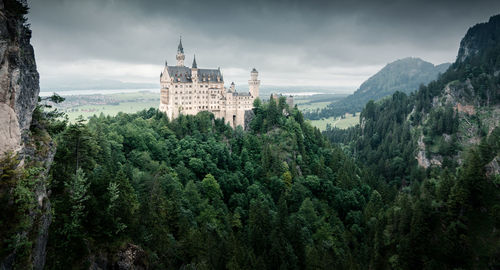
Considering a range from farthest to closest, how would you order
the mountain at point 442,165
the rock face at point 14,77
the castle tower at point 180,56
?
the castle tower at point 180,56, the mountain at point 442,165, the rock face at point 14,77

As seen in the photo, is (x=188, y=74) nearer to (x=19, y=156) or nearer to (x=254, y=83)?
(x=254, y=83)

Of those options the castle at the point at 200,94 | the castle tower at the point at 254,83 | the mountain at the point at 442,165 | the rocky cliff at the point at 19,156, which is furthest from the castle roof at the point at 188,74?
the rocky cliff at the point at 19,156

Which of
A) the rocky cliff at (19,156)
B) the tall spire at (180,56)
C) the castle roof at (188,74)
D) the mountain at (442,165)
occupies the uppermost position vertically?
the tall spire at (180,56)

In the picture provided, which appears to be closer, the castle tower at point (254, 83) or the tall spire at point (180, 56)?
the tall spire at point (180, 56)

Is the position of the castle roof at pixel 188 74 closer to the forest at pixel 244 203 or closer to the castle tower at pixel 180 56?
the castle tower at pixel 180 56

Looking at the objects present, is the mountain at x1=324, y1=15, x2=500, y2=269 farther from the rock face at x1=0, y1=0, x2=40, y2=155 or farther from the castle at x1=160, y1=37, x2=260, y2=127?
the rock face at x1=0, y1=0, x2=40, y2=155

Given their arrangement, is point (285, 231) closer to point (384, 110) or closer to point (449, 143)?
point (449, 143)

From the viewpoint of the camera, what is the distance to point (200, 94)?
100m

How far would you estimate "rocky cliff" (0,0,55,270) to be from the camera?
2116 centimetres

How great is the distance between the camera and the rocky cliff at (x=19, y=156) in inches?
833

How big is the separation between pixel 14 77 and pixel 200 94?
77.3 metres

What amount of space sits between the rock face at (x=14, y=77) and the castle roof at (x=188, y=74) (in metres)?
70.8

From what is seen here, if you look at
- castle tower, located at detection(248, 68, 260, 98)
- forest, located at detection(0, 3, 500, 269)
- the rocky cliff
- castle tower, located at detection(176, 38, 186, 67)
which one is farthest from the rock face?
castle tower, located at detection(248, 68, 260, 98)

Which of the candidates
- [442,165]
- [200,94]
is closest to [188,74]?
[200,94]
